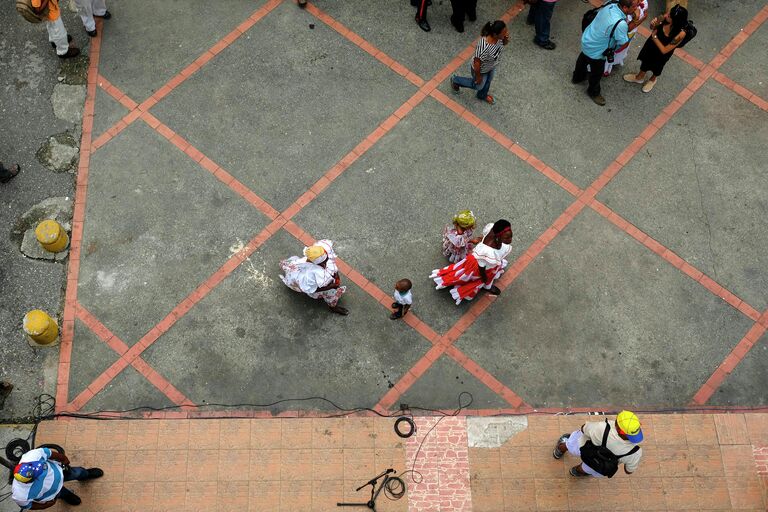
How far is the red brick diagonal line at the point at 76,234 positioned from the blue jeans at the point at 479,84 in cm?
→ 544

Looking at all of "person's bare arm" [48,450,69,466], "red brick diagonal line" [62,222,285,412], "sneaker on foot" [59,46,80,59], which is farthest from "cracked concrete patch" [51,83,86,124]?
"person's bare arm" [48,450,69,466]

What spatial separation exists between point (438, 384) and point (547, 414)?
1.38 metres

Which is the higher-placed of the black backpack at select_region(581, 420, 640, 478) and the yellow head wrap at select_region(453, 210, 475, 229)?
the yellow head wrap at select_region(453, 210, 475, 229)

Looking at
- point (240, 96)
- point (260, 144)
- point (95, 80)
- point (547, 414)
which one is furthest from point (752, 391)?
point (95, 80)

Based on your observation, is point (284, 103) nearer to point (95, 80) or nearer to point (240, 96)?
point (240, 96)

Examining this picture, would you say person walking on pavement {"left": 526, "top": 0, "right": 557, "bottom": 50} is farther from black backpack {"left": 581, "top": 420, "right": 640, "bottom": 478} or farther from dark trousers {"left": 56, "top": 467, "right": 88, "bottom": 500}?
dark trousers {"left": 56, "top": 467, "right": 88, "bottom": 500}

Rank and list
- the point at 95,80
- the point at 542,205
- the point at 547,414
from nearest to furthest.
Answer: the point at 547,414
the point at 542,205
the point at 95,80

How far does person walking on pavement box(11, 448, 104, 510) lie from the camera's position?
22.4ft

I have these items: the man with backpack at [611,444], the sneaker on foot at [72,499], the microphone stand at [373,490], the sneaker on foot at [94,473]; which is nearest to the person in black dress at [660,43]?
the man with backpack at [611,444]

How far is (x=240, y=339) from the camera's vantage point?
891cm

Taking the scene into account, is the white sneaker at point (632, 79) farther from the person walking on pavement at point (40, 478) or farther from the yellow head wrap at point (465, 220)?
the person walking on pavement at point (40, 478)

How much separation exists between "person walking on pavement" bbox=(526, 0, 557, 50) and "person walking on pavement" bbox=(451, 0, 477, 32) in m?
0.93

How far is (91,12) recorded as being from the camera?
35.1ft

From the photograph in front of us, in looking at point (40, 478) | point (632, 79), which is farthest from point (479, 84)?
point (40, 478)
